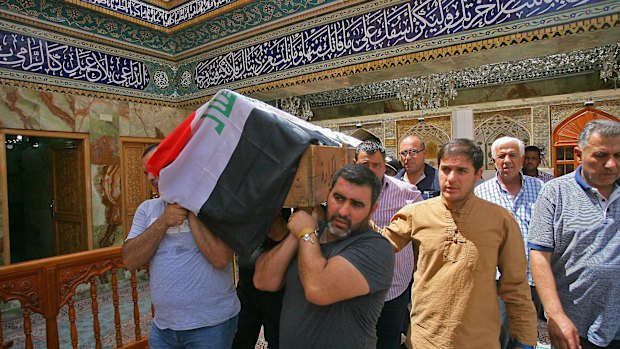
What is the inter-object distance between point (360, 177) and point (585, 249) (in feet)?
3.75

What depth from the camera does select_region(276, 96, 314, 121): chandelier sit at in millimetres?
6785

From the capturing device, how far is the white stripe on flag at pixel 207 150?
4.39 feet

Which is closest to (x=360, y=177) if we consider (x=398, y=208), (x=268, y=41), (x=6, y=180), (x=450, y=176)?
(x=450, y=176)

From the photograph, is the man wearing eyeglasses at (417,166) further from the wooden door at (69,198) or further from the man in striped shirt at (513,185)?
the wooden door at (69,198)

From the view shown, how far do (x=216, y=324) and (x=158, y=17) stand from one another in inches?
206

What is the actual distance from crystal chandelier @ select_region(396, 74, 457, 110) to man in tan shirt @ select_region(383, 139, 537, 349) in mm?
4692

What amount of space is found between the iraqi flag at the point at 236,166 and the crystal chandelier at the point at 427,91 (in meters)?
5.19

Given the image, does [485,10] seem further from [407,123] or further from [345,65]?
[407,123]

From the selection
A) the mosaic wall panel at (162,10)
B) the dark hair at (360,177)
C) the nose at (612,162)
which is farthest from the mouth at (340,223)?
the mosaic wall panel at (162,10)

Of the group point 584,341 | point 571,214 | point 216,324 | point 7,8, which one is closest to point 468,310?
point 584,341


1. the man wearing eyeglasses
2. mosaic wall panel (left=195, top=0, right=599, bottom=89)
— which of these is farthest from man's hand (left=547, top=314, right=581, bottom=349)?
mosaic wall panel (left=195, top=0, right=599, bottom=89)

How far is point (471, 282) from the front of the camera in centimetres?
154

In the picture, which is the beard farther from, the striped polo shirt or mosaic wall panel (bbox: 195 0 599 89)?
mosaic wall panel (bbox: 195 0 599 89)

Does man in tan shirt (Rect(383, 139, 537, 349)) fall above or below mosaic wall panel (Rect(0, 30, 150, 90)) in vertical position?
below
